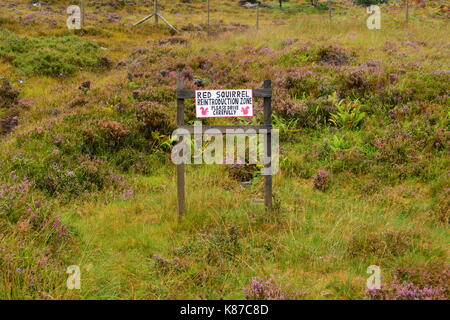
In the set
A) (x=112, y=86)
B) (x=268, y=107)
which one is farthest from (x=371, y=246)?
(x=112, y=86)

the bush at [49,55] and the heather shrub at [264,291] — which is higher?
the bush at [49,55]

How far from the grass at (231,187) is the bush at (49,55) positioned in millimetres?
1122

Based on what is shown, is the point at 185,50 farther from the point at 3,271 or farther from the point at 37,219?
the point at 3,271

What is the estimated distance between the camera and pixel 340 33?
63.8 ft

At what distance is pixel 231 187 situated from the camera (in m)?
8.17

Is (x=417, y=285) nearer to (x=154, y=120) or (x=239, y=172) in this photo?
(x=239, y=172)

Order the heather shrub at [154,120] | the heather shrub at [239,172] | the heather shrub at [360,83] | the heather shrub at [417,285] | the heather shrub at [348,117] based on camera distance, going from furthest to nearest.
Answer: the heather shrub at [360,83] < the heather shrub at [154,120] < the heather shrub at [348,117] < the heather shrub at [239,172] < the heather shrub at [417,285]

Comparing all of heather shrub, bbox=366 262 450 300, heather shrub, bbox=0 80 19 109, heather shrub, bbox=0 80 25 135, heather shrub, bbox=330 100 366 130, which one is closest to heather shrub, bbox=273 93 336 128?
heather shrub, bbox=330 100 366 130

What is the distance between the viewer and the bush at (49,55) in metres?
17.7

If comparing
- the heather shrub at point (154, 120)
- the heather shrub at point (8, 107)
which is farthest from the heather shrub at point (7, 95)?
the heather shrub at point (154, 120)

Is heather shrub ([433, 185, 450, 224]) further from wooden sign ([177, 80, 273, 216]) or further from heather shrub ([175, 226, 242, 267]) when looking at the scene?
heather shrub ([175, 226, 242, 267])

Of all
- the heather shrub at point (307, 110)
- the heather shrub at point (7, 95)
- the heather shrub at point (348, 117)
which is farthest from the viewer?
the heather shrub at point (7, 95)

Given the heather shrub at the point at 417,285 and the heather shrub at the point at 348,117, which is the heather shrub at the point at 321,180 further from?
the heather shrub at the point at 417,285

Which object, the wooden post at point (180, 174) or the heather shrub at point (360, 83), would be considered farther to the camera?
the heather shrub at point (360, 83)
